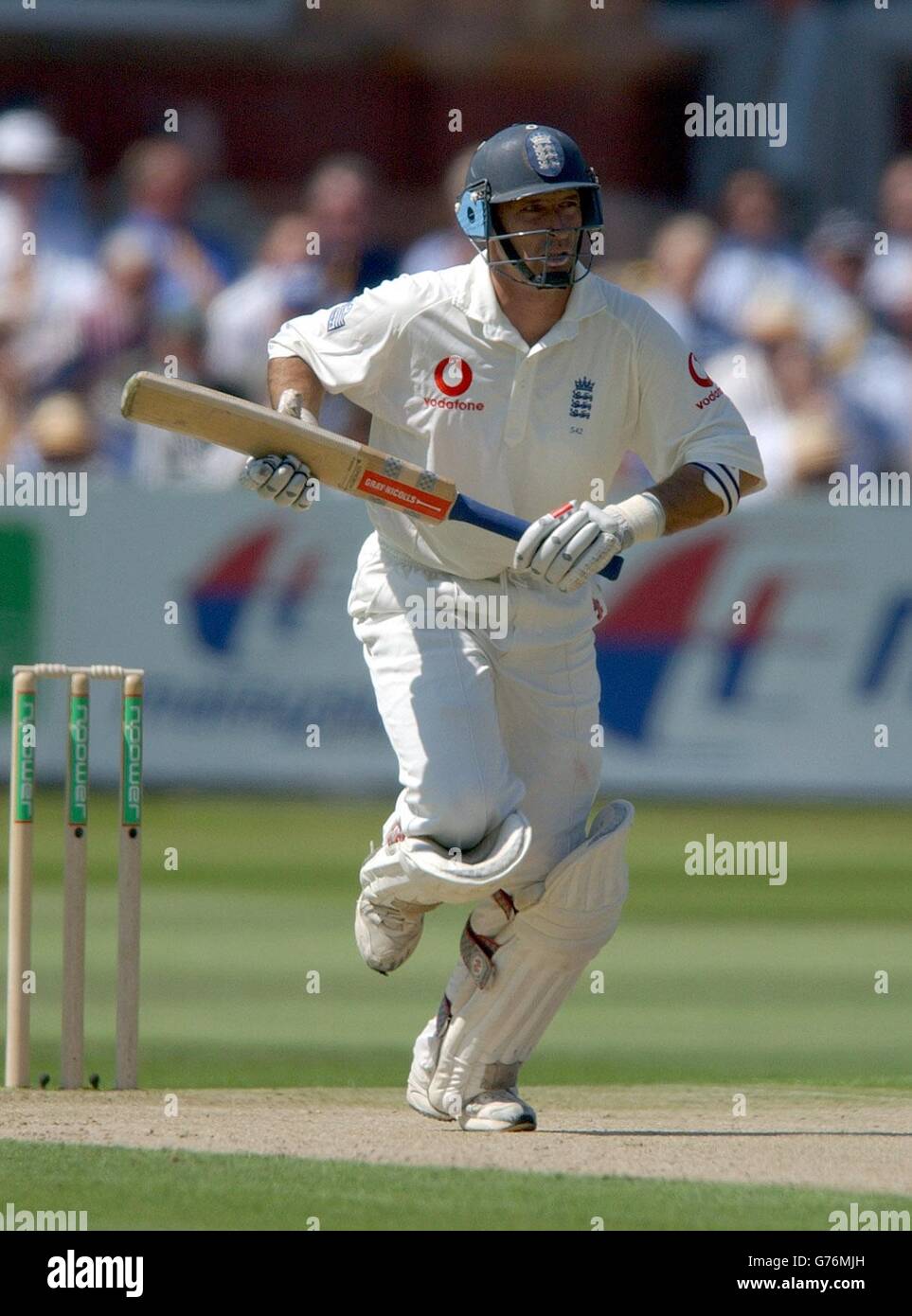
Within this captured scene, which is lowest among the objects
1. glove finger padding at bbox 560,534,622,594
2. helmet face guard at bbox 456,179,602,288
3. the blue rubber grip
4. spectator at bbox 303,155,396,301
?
glove finger padding at bbox 560,534,622,594

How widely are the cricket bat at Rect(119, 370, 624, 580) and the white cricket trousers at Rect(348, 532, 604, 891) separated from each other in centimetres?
34

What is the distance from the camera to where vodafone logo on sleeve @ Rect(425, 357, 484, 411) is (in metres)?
5.95

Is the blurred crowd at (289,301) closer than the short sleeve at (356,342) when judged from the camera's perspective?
No

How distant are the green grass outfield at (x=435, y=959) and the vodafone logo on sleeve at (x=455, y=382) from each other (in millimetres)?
2176

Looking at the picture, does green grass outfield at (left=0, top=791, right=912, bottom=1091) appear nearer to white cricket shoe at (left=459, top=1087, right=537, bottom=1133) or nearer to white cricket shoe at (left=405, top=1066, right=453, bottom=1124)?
white cricket shoe at (left=405, top=1066, right=453, bottom=1124)

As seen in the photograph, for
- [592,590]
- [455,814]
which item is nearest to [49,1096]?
[455,814]

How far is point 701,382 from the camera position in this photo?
20.0ft

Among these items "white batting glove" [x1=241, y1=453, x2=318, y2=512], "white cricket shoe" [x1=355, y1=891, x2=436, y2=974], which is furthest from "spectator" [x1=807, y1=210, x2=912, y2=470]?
"white batting glove" [x1=241, y1=453, x2=318, y2=512]

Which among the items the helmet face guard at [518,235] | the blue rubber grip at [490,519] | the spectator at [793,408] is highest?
the spectator at [793,408]

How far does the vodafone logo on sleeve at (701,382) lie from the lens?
19.9ft

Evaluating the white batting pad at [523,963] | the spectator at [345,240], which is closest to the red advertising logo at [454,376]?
the white batting pad at [523,963]

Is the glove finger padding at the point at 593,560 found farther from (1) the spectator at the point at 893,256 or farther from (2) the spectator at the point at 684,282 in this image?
(1) the spectator at the point at 893,256

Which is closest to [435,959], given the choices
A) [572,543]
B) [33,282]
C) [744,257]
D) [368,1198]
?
[572,543]

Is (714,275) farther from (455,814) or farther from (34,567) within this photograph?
(455,814)
